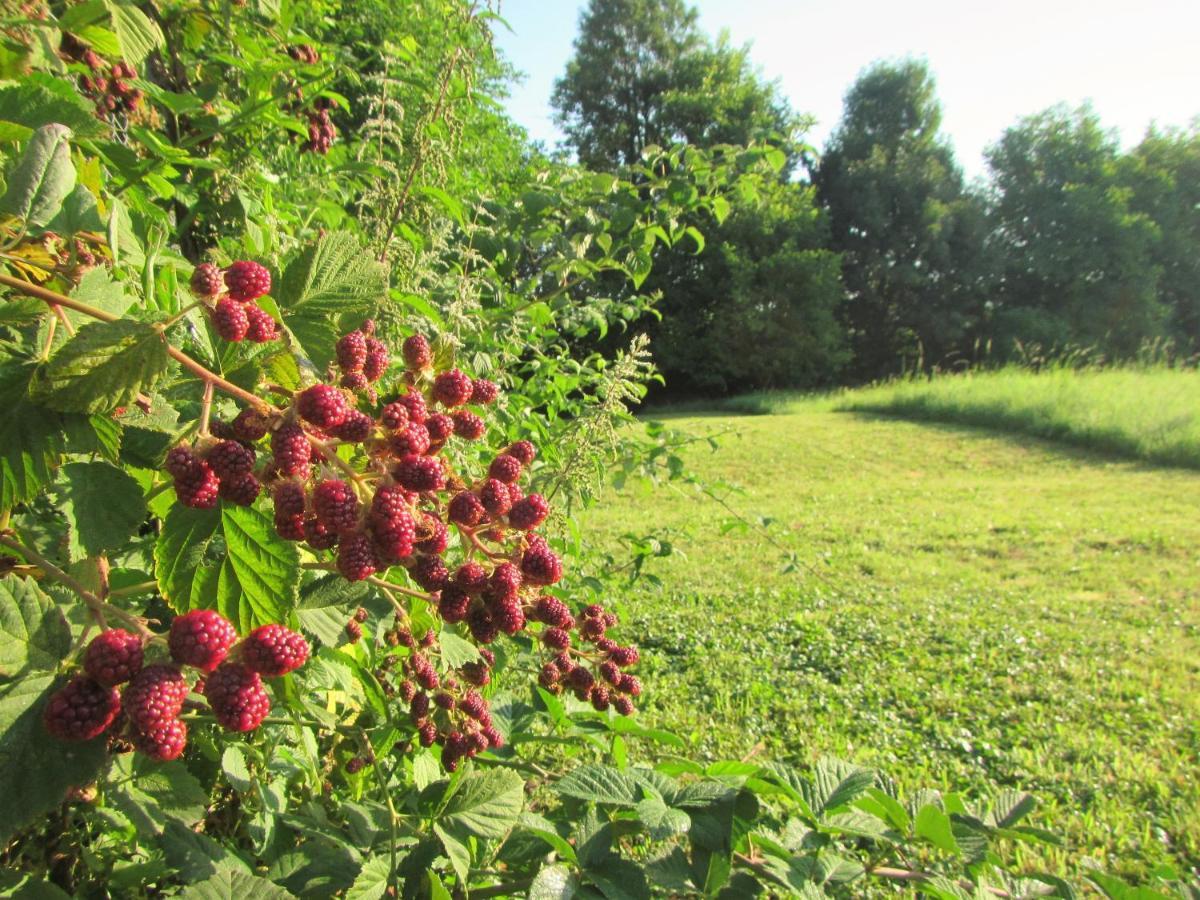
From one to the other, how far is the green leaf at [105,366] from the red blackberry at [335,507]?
151mm

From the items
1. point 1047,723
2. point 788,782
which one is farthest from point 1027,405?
point 788,782

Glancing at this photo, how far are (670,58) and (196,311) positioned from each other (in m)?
28.2

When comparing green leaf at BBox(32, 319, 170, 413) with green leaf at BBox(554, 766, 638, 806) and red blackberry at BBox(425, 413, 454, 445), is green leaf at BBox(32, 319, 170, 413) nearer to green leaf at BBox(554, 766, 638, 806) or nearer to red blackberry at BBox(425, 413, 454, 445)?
red blackberry at BBox(425, 413, 454, 445)

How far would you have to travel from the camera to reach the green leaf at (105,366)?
57cm

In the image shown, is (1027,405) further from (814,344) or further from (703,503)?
(814,344)

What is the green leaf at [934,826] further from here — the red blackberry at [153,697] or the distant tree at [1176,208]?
the distant tree at [1176,208]

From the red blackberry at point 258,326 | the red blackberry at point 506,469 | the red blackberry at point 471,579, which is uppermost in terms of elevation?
the red blackberry at point 258,326

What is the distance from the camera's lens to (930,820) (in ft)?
3.32

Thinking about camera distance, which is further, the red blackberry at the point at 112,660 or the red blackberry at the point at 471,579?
the red blackberry at the point at 471,579

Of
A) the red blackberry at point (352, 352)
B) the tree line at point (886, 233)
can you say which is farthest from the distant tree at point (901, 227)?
the red blackberry at point (352, 352)

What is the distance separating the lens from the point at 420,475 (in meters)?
0.69

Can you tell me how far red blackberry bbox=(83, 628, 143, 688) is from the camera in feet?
1.78

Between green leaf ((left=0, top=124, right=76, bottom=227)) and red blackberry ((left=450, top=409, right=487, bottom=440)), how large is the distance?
1.39ft

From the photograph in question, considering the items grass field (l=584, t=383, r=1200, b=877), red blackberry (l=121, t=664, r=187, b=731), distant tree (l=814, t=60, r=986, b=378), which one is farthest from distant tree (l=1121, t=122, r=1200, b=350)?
red blackberry (l=121, t=664, r=187, b=731)
